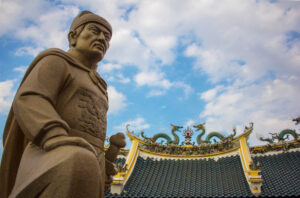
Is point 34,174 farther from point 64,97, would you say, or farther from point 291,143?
point 291,143

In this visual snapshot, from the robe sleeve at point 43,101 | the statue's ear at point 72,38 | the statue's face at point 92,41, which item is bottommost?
the robe sleeve at point 43,101

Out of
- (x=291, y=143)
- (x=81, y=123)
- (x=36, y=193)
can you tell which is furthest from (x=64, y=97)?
(x=291, y=143)

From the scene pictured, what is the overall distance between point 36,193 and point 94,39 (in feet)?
5.48

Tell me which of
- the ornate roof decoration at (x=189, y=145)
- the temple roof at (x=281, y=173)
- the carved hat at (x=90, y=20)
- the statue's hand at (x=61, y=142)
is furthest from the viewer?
the ornate roof decoration at (x=189, y=145)

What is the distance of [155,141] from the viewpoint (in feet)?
51.2

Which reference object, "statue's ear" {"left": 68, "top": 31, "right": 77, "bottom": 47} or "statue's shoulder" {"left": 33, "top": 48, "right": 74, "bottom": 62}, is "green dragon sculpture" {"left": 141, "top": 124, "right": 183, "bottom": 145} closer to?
"statue's ear" {"left": 68, "top": 31, "right": 77, "bottom": 47}

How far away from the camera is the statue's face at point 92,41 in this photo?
2.70 m

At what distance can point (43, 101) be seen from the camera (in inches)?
81.2

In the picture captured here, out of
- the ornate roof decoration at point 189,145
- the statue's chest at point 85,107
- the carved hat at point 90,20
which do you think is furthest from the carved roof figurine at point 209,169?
the carved hat at point 90,20

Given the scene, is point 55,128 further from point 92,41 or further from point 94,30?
point 94,30

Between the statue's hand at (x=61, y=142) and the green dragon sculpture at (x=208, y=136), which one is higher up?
the green dragon sculpture at (x=208, y=136)

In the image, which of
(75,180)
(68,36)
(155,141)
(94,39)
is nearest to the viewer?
(75,180)

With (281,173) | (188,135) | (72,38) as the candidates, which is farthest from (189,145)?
(72,38)

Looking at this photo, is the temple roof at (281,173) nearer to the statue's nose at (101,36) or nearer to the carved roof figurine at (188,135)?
the carved roof figurine at (188,135)
